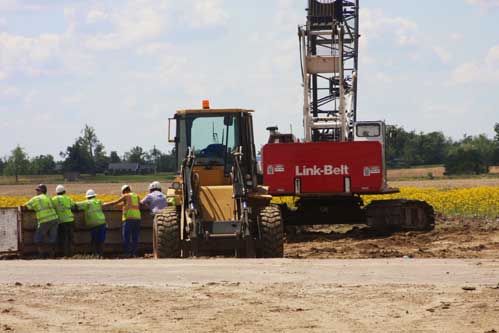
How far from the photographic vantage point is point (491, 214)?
108 feet

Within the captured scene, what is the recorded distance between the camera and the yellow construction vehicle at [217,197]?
63.3 ft

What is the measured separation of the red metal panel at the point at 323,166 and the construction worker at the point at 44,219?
6183 mm

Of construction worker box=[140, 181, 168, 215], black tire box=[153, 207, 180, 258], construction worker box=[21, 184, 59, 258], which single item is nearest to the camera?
black tire box=[153, 207, 180, 258]

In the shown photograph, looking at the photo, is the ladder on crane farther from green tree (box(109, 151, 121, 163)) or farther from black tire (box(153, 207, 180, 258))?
green tree (box(109, 151, 121, 163))

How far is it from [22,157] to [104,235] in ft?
388

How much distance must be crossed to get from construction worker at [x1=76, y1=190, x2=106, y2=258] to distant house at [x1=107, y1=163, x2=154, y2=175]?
9863 centimetres

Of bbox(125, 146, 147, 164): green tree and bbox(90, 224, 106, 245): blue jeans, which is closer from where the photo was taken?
bbox(90, 224, 106, 245): blue jeans

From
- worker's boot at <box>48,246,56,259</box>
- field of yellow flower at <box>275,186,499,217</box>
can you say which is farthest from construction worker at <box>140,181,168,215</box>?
field of yellow flower at <box>275,186,499,217</box>

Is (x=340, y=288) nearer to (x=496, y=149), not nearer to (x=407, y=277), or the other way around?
(x=407, y=277)

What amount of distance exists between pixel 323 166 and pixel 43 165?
117 meters

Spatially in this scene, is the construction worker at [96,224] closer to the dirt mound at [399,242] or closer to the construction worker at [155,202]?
the construction worker at [155,202]

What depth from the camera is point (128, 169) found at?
423 feet

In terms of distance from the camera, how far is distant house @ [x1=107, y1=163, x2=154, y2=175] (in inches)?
4885

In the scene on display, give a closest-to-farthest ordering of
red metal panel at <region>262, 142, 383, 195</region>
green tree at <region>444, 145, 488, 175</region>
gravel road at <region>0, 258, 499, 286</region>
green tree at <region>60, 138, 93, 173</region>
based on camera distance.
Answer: gravel road at <region>0, 258, 499, 286</region> < red metal panel at <region>262, 142, 383, 195</region> < green tree at <region>444, 145, 488, 175</region> < green tree at <region>60, 138, 93, 173</region>
